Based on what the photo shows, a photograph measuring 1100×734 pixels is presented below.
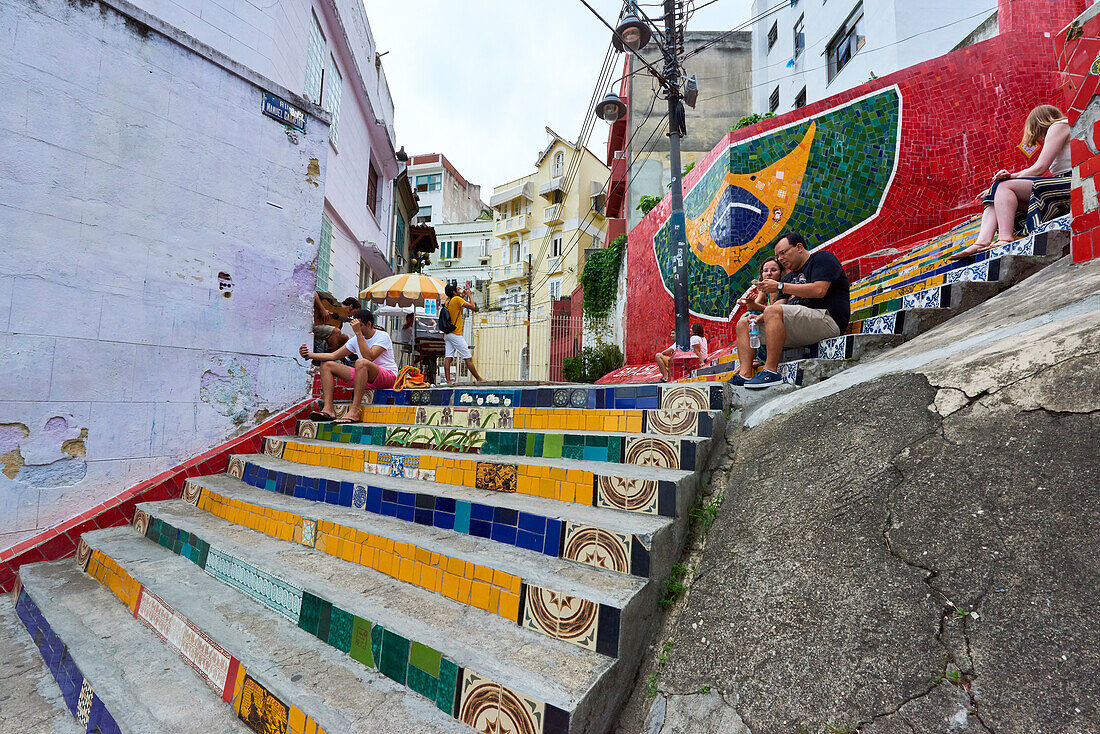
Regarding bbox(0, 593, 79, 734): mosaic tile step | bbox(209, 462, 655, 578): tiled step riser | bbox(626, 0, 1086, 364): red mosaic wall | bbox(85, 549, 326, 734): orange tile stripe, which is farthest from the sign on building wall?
bbox(626, 0, 1086, 364): red mosaic wall

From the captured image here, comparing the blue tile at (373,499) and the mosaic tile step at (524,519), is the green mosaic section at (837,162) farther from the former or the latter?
the blue tile at (373,499)

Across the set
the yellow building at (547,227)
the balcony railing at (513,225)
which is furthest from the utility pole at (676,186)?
the balcony railing at (513,225)

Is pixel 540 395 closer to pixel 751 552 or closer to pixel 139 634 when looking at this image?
pixel 751 552

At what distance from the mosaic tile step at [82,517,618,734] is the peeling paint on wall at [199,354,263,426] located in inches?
69.2

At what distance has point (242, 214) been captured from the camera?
14.6 feet

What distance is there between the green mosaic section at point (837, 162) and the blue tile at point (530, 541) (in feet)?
18.6

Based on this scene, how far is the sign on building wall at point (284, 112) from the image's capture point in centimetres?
→ 468

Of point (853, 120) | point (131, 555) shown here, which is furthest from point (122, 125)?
point (853, 120)

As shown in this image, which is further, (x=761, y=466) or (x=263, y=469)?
(x=263, y=469)

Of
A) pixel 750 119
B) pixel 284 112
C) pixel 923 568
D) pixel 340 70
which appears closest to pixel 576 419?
pixel 923 568

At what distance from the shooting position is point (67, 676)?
1979 mm

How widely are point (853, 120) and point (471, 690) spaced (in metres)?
7.52

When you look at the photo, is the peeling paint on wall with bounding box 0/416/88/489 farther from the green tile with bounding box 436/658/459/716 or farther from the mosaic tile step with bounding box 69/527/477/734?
the green tile with bounding box 436/658/459/716

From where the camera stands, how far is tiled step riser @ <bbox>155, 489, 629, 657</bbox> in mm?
1583
